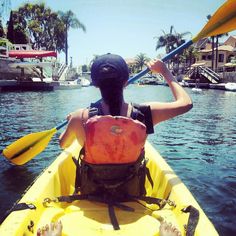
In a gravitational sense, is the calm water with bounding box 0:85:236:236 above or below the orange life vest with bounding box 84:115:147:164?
below

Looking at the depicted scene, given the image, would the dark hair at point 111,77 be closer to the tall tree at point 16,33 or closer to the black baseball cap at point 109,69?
the black baseball cap at point 109,69

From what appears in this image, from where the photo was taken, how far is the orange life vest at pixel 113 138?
2.21 metres

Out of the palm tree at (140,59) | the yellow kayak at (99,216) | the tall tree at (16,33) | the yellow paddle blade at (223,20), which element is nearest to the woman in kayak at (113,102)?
the yellow kayak at (99,216)

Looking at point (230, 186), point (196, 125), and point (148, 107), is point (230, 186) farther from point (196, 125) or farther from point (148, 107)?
point (196, 125)

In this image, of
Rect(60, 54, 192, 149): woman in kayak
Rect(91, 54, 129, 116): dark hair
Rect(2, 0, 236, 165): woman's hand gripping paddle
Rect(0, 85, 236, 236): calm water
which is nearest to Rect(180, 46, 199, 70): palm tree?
Rect(0, 85, 236, 236): calm water

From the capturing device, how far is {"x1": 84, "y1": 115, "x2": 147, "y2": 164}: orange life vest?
2.21 m

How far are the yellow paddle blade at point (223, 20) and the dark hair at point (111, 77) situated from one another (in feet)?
3.80

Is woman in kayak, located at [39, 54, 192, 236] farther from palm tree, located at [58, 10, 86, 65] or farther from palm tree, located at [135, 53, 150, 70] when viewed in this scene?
palm tree, located at [135, 53, 150, 70]

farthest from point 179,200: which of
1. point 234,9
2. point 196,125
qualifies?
point 196,125

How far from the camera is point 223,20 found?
296cm

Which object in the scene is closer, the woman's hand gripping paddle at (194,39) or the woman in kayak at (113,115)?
the woman in kayak at (113,115)

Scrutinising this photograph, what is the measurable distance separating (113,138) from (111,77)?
0.43 metres

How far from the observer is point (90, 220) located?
2.15m

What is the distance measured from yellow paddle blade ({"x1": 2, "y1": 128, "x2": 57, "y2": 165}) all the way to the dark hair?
163 centimetres
